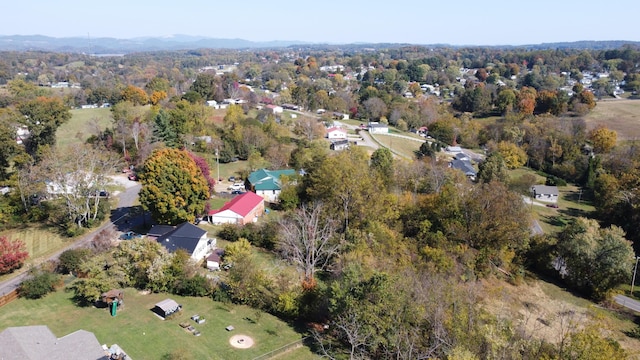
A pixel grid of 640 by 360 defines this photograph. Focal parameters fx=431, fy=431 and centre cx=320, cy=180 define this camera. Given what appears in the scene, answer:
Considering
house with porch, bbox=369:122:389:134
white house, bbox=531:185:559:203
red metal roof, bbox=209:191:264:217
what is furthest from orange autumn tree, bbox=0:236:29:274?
house with porch, bbox=369:122:389:134

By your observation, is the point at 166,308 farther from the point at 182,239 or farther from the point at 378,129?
the point at 378,129

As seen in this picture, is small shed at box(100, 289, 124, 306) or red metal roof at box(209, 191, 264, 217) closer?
small shed at box(100, 289, 124, 306)

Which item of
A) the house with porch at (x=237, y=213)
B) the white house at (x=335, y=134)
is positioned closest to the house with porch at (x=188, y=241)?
the house with porch at (x=237, y=213)

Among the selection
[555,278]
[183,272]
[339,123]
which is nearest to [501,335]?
[183,272]

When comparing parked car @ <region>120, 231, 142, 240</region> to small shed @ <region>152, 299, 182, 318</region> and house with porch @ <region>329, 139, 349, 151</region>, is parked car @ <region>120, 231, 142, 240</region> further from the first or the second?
house with porch @ <region>329, 139, 349, 151</region>

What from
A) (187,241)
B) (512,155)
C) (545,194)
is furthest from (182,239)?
(512,155)

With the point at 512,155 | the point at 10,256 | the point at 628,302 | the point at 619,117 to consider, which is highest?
the point at 619,117

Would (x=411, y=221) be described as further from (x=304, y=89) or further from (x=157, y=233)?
(x=304, y=89)

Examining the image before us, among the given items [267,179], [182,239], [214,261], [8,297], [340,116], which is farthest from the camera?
[340,116]
